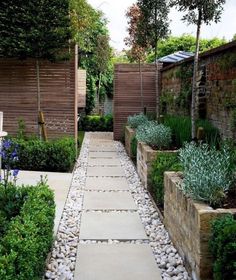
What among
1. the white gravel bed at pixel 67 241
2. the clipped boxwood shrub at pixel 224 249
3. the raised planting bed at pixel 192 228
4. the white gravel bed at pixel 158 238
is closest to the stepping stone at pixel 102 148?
the white gravel bed at pixel 158 238

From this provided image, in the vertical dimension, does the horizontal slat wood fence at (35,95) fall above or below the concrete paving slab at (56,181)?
above

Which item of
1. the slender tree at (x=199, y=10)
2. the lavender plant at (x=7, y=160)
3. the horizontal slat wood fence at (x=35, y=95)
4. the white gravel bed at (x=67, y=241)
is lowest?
the white gravel bed at (x=67, y=241)

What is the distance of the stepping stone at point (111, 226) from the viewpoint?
15.7 ft

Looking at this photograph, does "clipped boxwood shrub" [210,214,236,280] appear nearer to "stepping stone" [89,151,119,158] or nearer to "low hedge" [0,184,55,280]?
"low hedge" [0,184,55,280]

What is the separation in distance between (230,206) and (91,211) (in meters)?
2.48

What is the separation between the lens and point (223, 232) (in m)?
2.99

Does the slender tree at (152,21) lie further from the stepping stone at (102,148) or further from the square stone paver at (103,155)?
the stepping stone at (102,148)

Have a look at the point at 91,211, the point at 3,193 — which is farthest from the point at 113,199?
the point at 3,193

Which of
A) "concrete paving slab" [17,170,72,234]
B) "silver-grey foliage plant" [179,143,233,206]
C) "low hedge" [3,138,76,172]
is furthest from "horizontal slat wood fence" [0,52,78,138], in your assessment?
"silver-grey foliage plant" [179,143,233,206]

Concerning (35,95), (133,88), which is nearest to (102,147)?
(133,88)

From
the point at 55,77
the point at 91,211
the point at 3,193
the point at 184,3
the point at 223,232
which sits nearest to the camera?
the point at 223,232

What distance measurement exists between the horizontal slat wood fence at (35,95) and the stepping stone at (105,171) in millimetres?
1515

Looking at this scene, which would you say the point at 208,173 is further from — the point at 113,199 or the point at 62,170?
the point at 62,170

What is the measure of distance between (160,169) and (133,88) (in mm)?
8943
